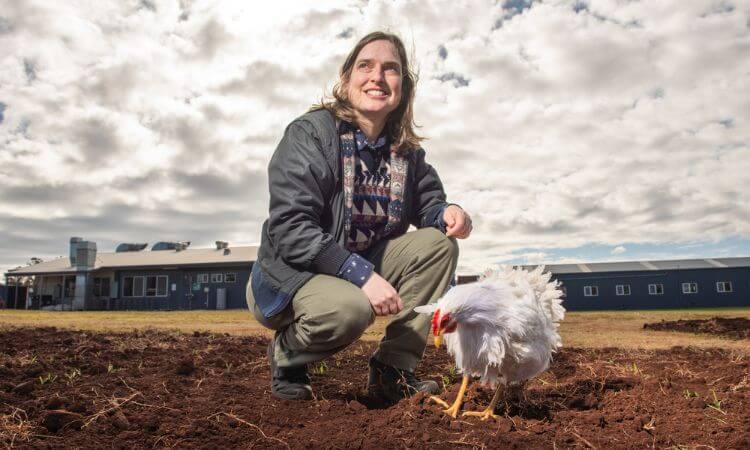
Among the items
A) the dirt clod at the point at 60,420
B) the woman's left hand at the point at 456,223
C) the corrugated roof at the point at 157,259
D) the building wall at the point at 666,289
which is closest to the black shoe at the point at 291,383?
the dirt clod at the point at 60,420

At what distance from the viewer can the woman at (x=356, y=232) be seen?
8.86 feet

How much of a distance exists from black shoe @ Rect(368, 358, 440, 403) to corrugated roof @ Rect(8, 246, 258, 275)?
28.7 metres

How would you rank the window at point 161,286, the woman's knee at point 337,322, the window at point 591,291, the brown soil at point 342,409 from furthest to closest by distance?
the window at point 591,291, the window at point 161,286, the woman's knee at point 337,322, the brown soil at point 342,409

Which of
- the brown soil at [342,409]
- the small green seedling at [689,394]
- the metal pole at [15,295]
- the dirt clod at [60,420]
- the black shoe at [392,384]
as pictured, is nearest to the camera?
the brown soil at [342,409]

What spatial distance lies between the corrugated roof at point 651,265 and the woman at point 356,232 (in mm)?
32665

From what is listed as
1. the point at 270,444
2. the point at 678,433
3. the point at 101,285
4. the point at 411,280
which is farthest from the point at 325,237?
the point at 101,285

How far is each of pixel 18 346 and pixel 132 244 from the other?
119ft

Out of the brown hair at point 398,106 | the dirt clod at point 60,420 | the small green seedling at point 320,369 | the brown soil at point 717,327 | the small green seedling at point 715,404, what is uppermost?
the brown hair at point 398,106

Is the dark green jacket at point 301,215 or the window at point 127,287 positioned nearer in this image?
the dark green jacket at point 301,215

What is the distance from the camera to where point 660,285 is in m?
34.0

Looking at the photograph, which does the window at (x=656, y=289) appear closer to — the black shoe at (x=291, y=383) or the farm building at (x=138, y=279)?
the farm building at (x=138, y=279)

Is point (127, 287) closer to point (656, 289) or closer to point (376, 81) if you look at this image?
point (656, 289)

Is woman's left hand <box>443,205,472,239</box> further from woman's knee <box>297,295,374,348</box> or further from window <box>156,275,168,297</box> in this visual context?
window <box>156,275,168,297</box>

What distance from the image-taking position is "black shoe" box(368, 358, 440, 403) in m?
3.04
